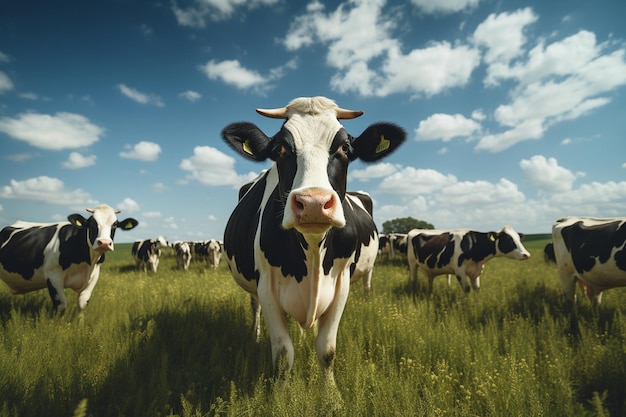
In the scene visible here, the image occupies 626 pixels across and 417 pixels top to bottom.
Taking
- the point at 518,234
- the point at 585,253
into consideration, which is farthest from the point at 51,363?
the point at 518,234

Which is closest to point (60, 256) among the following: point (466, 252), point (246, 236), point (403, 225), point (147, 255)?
point (246, 236)

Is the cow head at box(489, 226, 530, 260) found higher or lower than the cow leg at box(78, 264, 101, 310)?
higher

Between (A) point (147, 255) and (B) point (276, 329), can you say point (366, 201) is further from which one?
(A) point (147, 255)

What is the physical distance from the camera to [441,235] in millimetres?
10945

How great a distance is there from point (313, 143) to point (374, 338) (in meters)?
2.96

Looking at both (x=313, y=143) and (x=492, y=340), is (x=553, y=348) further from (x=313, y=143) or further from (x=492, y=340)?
(x=313, y=143)

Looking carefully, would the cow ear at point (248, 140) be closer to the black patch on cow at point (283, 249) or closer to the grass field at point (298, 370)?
the black patch on cow at point (283, 249)

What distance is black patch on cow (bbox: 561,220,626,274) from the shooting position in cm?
596

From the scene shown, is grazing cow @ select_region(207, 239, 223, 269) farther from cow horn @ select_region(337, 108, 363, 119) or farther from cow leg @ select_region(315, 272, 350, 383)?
cow horn @ select_region(337, 108, 363, 119)

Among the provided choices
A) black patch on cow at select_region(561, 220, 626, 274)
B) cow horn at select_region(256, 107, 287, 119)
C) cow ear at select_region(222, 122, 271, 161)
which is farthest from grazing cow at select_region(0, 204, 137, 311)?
black patch on cow at select_region(561, 220, 626, 274)

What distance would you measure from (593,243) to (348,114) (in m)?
6.26

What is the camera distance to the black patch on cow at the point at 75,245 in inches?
227

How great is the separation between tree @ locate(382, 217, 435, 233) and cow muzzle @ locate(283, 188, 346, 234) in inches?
2818

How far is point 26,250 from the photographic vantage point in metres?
5.93
